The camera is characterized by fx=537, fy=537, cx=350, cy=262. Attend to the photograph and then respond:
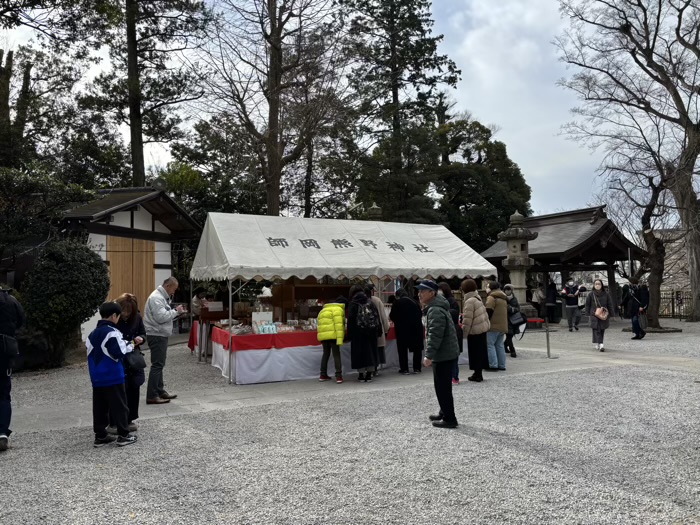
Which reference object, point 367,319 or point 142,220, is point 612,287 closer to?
point 367,319

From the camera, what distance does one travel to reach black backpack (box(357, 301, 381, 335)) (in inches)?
340

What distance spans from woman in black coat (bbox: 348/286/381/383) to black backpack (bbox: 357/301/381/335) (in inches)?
1.1

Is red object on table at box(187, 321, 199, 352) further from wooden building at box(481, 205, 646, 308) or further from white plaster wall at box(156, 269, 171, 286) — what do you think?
wooden building at box(481, 205, 646, 308)

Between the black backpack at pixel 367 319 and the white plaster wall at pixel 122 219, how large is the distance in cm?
901

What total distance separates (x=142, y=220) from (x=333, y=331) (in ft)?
31.7

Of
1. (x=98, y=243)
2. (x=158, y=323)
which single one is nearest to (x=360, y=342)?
(x=158, y=323)

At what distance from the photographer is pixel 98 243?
1398 centimetres

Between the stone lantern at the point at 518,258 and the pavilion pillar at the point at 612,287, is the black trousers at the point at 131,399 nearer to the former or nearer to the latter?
the stone lantern at the point at 518,258

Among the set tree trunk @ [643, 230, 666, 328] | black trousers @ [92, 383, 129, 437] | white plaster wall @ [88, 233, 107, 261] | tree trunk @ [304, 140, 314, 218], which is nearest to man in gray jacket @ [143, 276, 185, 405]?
black trousers @ [92, 383, 129, 437]

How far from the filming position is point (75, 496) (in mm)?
4016

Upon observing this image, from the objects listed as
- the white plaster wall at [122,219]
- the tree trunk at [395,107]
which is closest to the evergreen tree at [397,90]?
the tree trunk at [395,107]

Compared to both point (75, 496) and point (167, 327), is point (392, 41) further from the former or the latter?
point (75, 496)

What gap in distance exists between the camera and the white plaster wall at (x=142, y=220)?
15750 mm

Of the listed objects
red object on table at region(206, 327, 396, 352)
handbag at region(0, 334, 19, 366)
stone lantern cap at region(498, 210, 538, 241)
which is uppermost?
stone lantern cap at region(498, 210, 538, 241)
